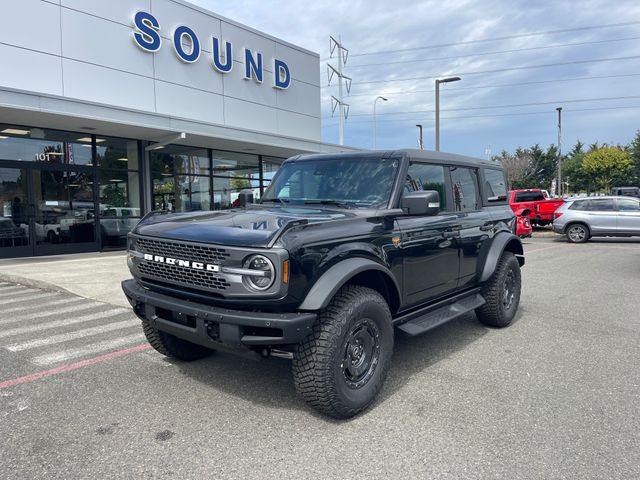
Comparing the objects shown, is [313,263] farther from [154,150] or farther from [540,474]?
[154,150]

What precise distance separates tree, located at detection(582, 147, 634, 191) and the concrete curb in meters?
50.1

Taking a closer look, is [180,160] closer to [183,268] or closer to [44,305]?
[44,305]

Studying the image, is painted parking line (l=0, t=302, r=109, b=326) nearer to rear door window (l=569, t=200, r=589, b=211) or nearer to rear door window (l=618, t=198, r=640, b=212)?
rear door window (l=569, t=200, r=589, b=211)

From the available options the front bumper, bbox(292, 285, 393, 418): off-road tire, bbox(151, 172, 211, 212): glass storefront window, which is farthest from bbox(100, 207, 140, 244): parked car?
bbox(292, 285, 393, 418): off-road tire

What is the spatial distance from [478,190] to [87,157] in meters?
12.1

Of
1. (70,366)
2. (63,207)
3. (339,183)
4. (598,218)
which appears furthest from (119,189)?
(598,218)

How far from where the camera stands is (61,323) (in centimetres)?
602

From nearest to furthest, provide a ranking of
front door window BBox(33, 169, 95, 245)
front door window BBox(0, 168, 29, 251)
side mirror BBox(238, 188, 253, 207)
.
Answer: side mirror BBox(238, 188, 253, 207) → front door window BBox(0, 168, 29, 251) → front door window BBox(33, 169, 95, 245)

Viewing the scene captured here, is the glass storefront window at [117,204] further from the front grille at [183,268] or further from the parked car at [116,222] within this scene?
the front grille at [183,268]

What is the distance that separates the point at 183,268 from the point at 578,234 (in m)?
16.5

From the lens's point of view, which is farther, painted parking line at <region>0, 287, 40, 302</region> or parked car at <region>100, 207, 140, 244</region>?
parked car at <region>100, 207, 140, 244</region>

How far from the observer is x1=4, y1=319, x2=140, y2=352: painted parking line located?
16.5ft

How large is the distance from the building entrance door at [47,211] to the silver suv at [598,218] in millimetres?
15486

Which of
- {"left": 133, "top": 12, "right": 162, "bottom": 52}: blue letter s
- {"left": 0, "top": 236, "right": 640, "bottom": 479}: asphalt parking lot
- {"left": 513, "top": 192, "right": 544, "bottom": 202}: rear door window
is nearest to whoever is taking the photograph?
{"left": 0, "top": 236, "right": 640, "bottom": 479}: asphalt parking lot
